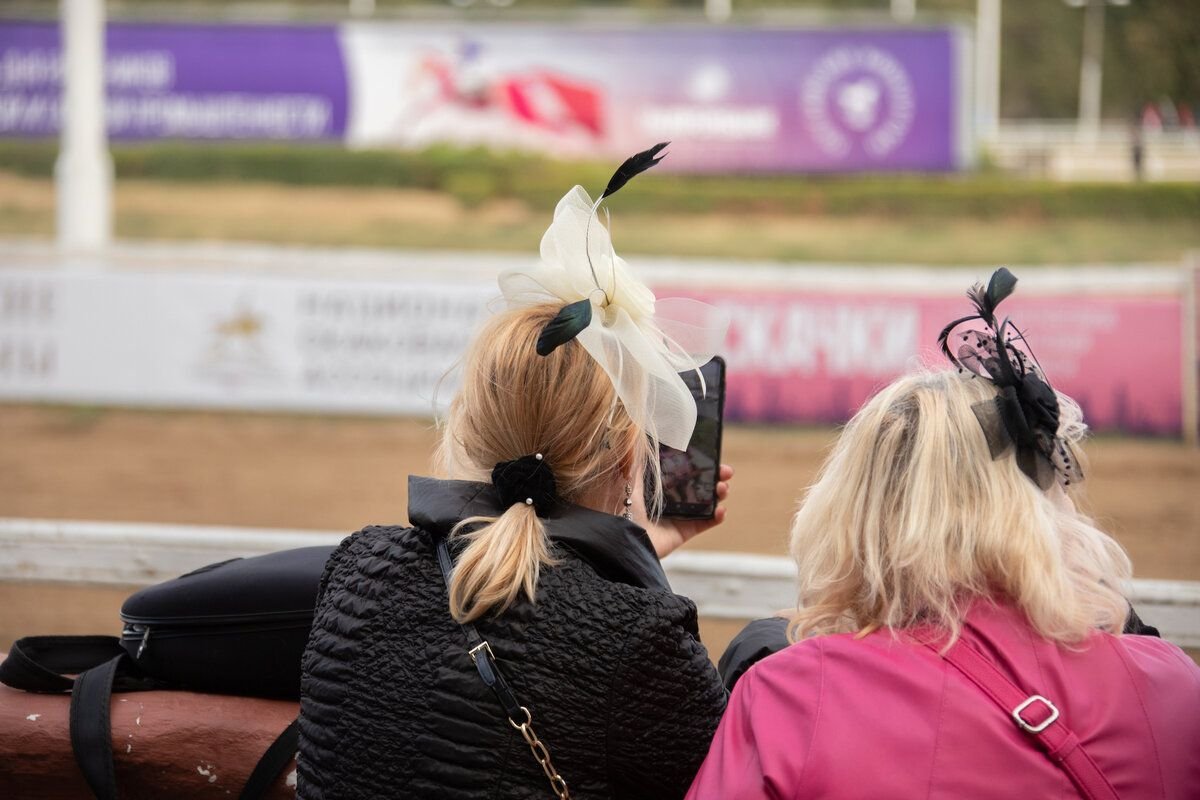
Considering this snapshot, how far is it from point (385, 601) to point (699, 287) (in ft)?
27.9

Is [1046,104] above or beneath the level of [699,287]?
above

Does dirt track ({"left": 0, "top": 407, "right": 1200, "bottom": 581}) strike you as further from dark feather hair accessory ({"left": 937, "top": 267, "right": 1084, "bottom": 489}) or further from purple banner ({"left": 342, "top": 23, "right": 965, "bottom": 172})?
purple banner ({"left": 342, "top": 23, "right": 965, "bottom": 172})

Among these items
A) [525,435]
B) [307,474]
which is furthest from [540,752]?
[307,474]

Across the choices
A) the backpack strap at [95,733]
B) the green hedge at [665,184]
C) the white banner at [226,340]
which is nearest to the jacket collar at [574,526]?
the backpack strap at [95,733]

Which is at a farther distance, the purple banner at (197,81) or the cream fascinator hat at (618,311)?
the purple banner at (197,81)

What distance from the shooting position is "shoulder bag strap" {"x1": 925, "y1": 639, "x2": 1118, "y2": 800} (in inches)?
58.7

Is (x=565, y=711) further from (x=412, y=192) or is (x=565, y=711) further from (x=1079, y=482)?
(x=412, y=192)

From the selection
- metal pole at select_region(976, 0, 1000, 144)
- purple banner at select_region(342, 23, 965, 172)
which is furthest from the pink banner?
metal pole at select_region(976, 0, 1000, 144)

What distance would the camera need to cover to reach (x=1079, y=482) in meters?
1.70

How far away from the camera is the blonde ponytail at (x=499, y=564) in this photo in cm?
159

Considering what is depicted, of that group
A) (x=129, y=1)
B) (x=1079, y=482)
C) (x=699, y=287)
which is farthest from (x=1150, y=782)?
(x=129, y=1)

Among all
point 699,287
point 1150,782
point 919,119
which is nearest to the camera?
point 1150,782

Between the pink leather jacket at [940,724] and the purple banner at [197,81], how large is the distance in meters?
21.0

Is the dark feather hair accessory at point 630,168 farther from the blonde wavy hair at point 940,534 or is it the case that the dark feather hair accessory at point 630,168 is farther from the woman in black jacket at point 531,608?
the blonde wavy hair at point 940,534
